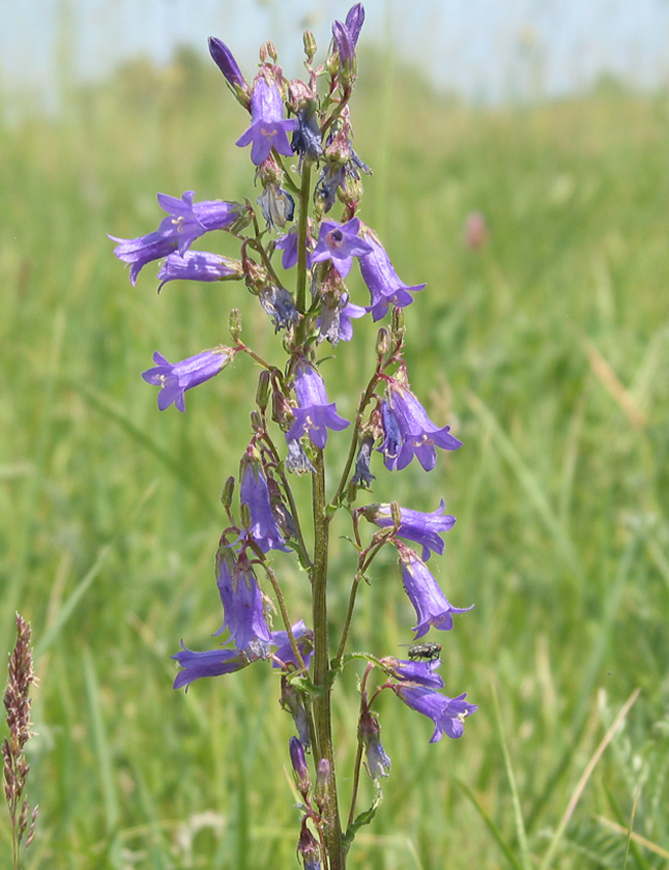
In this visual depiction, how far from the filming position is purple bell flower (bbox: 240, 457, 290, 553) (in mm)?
1759

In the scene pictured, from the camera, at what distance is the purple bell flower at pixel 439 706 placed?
6.19ft

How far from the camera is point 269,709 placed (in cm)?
310

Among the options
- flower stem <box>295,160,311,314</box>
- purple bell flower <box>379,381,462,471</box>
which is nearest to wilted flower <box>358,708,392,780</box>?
purple bell flower <box>379,381,462,471</box>

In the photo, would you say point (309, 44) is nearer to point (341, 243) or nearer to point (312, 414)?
point (341, 243)

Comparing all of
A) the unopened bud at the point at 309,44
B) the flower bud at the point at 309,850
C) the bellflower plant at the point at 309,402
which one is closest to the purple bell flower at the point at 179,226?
the bellflower plant at the point at 309,402

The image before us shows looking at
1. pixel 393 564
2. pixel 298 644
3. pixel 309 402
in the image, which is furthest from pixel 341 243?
pixel 393 564

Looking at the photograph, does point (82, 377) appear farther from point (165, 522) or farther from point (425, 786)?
point (425, 786)

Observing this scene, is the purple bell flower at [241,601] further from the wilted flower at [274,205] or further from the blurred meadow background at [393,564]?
the wilted flower at [274,205]

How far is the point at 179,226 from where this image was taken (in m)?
1.83

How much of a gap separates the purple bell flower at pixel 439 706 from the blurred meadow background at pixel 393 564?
0.25 meters

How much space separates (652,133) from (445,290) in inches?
368

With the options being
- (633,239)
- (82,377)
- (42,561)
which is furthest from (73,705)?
(633,239)

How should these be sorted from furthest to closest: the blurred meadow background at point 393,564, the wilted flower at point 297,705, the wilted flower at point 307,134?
the blurred meadow background at point 393,564 → the wilted flower at point 297,705 → the wilted flower at point 307,134

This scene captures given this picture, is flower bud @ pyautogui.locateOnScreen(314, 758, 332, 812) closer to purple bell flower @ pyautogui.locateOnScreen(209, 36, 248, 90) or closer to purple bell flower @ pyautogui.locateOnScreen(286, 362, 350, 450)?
purple bell flower @ pyautogui.locateOnScreen(286, 362, 350, 450)
